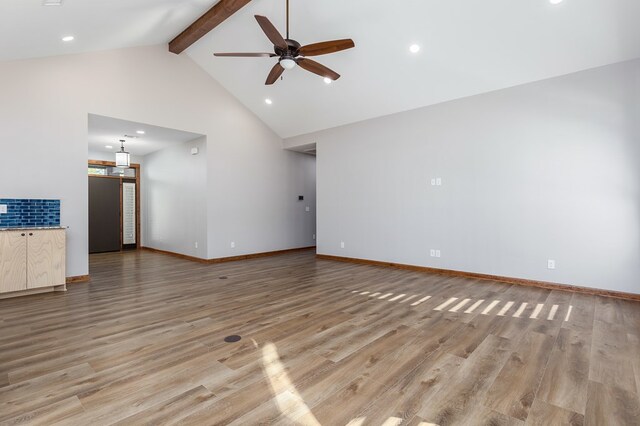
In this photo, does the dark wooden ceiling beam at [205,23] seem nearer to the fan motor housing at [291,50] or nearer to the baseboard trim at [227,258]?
the fan motor housing at [291,50]

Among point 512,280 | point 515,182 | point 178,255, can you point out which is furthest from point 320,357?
point 178,255

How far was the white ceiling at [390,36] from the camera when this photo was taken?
144 inches

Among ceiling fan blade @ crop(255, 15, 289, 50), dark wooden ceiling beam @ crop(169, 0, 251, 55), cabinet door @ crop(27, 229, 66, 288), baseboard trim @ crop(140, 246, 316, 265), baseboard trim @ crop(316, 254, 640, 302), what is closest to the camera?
ceiling fan blade @ crop(255, 15, 289, 50)

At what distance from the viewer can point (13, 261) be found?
4.07 metres

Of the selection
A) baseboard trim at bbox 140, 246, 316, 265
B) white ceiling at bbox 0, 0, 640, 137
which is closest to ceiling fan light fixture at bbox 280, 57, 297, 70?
white ceiling at bbox 0, 0, 640, 137

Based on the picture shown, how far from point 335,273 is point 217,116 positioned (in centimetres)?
424

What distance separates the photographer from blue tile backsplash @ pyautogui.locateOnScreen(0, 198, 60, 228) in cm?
443

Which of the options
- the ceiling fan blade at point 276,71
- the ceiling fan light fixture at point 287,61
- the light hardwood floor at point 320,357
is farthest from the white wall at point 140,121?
the ceiling fan light fixture at point 287,61

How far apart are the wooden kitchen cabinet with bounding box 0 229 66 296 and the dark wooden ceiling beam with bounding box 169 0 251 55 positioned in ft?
12.1

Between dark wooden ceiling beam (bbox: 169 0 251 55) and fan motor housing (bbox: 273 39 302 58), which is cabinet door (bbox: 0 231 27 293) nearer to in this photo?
dark wooden ceiling beam (bbox: 169 0 251 55)

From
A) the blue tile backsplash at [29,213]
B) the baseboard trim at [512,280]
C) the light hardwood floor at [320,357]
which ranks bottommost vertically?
the light hardwood floor at [320,357]

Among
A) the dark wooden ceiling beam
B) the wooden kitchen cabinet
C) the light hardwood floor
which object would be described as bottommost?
the light hardwood floor

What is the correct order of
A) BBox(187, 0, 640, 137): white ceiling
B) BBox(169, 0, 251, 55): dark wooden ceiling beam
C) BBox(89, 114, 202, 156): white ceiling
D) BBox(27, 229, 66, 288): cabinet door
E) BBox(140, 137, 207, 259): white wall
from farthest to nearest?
BBox(140, 137, 207, 259): white wall → BBox(89, 114, 202, 156): white ceiling → BBox(169, 0, 251, 55): dark wooden ceiling beam → BBox(27, 229, 66, 288): cabinet door → BBox(187, 0, 640, 137): white ceiling

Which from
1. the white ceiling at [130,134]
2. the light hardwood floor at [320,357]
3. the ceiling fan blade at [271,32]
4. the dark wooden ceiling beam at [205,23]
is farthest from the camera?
the white ceiling at [130,134]
